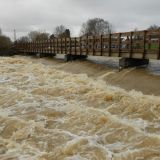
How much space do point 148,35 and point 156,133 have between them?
333 inches

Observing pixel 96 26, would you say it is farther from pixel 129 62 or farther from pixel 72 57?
pixel 129 62

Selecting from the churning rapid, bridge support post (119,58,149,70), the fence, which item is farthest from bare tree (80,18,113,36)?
the churning rapid

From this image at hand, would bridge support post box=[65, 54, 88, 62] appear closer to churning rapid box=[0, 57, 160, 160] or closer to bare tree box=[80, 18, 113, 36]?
churning rapid box=[0, 57, 160, 160]

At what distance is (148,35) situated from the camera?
15.5 meters

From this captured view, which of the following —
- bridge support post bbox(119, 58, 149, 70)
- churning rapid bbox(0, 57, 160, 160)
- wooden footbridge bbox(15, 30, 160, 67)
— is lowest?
churning rapid bbox(0, 57, 160, 160)

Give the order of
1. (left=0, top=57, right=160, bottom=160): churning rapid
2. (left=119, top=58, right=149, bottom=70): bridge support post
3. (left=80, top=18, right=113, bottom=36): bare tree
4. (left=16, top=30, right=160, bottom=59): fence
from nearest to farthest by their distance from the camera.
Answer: (left=0, top=57, right=160, bottom=160): churning rapid, (left=16, top=30, right=160, bottom=59): fence, (left=119, top=58, right=149, bottom=70): bridge support post, (left=80, top=18, right=113, bottom=36): bare tree

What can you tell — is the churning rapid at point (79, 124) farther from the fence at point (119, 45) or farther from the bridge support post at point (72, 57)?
the bridge support post at point (72, 57)

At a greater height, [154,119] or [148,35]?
[148,35]

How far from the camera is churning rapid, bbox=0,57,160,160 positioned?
7117 mm

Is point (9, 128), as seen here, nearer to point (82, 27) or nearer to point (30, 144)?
point (30, 144)

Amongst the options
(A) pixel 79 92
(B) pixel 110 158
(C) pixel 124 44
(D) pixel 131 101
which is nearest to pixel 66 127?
(B) pixel 110 158

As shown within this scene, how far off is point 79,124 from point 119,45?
9652 millimetres

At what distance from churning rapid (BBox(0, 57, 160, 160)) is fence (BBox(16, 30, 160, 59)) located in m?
3.79

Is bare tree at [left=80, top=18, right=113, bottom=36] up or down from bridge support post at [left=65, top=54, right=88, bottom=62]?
up
